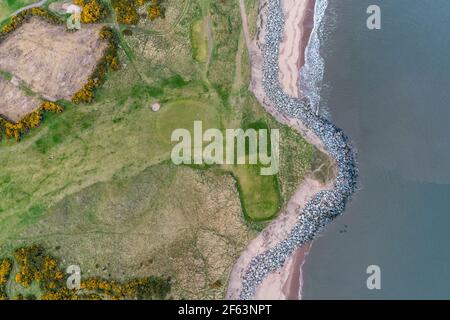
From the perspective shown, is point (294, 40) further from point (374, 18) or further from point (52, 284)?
point (52, 284)

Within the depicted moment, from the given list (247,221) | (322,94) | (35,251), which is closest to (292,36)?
(322,94)

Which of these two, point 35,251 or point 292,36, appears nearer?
point 35,251

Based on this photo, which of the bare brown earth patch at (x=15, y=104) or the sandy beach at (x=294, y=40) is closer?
the bare brown earth patch at (x=15, y=104)

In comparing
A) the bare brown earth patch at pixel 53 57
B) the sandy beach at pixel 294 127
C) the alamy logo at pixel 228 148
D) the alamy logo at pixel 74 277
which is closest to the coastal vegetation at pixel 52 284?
the alamy logo at pixel 74 277

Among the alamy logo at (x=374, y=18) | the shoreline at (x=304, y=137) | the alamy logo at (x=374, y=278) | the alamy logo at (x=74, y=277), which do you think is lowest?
the alamy logo at (x=374, y=278)

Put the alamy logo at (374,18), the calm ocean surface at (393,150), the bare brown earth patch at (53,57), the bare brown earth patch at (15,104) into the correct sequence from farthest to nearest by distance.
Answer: the alamy logo at (374,18) < the bare brown earth patch at (53,57) < the bare brown earth patch at (15,104) < the calm ocean surface at (393,150)

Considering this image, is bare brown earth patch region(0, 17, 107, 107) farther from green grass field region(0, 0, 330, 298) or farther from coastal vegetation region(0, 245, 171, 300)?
coastal vegetation region(0, 245, 171, 300)

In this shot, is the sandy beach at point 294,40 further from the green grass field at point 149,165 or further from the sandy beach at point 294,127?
the green grass field at point 149,165

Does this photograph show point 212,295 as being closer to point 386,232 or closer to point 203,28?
point 386,232
